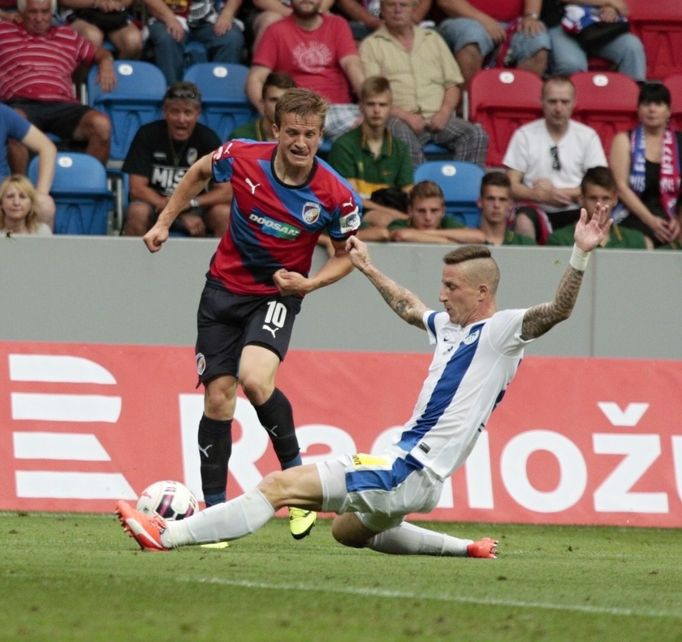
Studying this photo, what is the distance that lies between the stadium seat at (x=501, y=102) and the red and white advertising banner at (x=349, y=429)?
3696mm

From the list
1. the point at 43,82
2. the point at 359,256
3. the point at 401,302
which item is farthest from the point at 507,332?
the point at 43,82

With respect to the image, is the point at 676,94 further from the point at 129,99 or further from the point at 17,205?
the point at 17,205

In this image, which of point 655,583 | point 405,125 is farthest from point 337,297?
point 655,583

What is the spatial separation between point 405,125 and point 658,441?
3.87 m

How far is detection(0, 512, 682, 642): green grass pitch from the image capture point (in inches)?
212

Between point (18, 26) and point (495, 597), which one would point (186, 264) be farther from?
point (495, 597)

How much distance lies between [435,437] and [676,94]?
8.49 metres

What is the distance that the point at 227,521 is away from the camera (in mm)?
7184

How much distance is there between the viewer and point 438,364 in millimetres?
7660

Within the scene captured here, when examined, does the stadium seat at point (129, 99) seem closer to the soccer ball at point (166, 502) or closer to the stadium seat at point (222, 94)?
the stadium seat at point (222, 94)

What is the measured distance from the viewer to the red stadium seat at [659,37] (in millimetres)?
16000

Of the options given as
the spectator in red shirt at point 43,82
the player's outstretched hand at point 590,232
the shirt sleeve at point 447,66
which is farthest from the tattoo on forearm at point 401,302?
the shirt sleeve at point 447,66

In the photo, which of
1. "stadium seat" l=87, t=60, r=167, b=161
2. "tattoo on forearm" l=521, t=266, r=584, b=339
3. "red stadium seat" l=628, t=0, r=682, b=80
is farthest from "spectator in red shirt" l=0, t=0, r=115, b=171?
"tattoo on forearm" l=521, t=266, r=584, b=339

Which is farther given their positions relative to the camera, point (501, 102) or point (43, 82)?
point (501, 102)
